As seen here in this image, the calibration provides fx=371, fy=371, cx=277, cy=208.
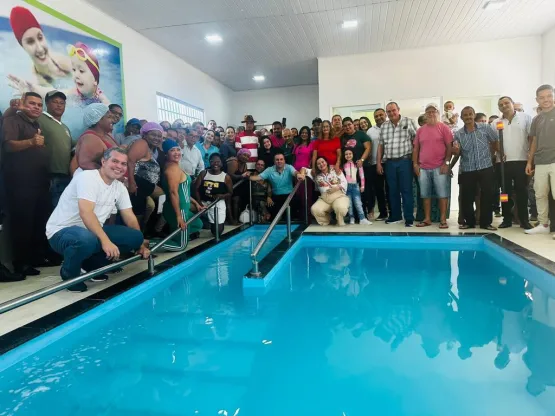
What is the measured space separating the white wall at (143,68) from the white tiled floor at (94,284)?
255 cm

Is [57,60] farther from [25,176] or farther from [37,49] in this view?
[25,176]

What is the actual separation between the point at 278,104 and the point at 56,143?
7.50 m

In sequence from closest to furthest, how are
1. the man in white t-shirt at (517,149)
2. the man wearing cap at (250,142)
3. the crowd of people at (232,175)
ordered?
1. the crowd of people at (232,175)
2. the man in white t-shirt at (517,149)
3. the man wearing cap at (250,142)

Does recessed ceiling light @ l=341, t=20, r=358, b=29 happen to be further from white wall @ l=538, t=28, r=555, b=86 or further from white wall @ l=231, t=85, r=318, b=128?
white wall @ l=231, t=85, r=318, b=128

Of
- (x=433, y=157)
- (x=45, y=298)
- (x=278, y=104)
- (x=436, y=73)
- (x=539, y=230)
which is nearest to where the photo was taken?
(x=45, y=298)

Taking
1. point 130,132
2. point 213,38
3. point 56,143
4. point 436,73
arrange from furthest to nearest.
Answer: point 436,73 < point 213,38 < point 130,132 < point 56,143

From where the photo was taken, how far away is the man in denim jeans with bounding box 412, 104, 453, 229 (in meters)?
4.79

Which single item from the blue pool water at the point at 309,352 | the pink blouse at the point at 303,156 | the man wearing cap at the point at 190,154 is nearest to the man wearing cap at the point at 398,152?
the pink blouse at the point at 303,156

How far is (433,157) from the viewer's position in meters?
4.83

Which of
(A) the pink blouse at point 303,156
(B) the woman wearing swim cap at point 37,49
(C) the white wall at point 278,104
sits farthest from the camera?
(C) the white wall at point 278,104

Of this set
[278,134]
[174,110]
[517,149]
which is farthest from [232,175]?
[517,149]

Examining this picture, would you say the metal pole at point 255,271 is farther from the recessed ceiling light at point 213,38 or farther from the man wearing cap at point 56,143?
the recessed ceiling light at point 213,38

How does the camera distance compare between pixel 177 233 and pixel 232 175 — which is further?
pixel 232 175

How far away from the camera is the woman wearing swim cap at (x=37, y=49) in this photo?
396 centimetres
